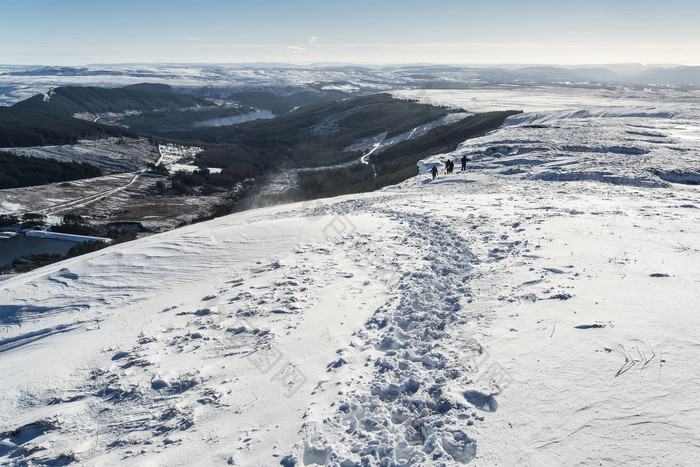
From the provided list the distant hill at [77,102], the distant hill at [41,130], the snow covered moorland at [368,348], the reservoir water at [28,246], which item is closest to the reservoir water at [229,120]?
the distant hill at [77,102]

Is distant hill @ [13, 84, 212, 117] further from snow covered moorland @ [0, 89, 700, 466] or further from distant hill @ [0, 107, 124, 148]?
snow covered moorland @ [0, 89, 700, 466]

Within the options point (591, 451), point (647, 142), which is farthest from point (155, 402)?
point (647, 142)

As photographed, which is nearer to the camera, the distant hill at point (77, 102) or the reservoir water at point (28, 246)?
the reservoir water at point (28, 246)

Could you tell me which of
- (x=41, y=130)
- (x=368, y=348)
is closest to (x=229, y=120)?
(x=41, y=130)

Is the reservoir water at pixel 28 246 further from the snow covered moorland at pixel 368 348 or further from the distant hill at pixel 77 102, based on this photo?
the distant hill at pixel 77 102

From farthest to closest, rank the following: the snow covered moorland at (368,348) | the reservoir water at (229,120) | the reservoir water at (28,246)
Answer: the reservoir water at (229,120) → the reservoir water at (28,246) → the snow covered moorland at (368,348)

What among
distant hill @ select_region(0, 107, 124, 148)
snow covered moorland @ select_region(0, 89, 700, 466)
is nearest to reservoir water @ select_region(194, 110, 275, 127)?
distant hill @ select_region(0, 107, 124, 148)

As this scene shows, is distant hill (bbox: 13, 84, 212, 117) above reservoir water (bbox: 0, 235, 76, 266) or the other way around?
above
